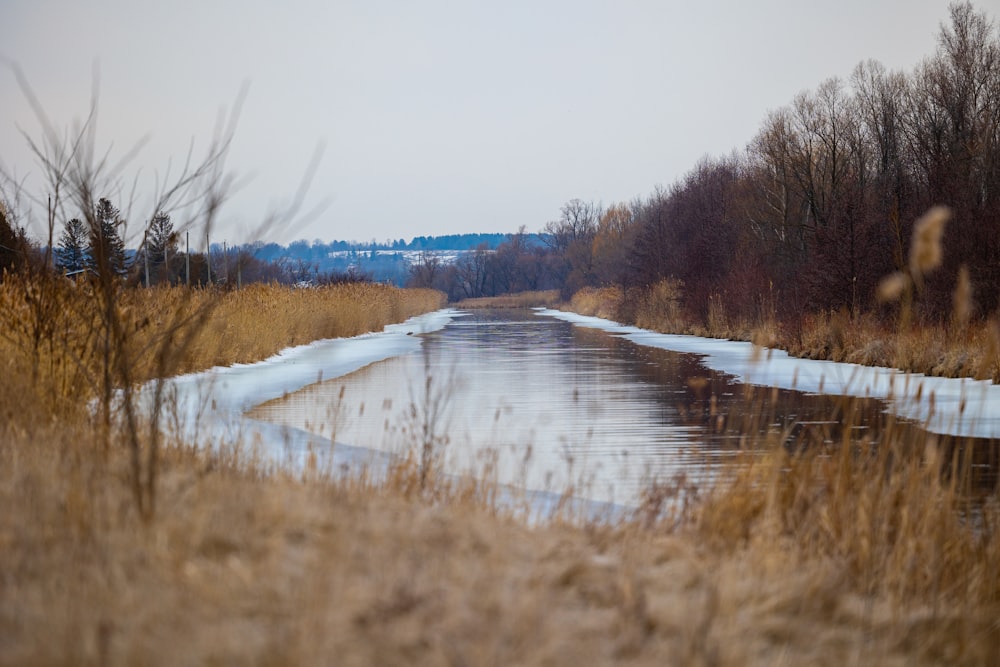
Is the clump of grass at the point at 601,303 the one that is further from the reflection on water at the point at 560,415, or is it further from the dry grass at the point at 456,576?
the dry grass at the point at 456,576

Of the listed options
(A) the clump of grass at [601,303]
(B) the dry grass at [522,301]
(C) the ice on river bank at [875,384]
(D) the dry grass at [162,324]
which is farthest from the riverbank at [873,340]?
(B) the dry grass at [522,301]

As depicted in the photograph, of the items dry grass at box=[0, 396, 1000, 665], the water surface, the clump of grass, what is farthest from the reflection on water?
the clump of grass

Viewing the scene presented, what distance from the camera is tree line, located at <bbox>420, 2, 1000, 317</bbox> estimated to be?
22.4 m

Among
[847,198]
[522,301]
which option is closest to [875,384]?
[847,198]

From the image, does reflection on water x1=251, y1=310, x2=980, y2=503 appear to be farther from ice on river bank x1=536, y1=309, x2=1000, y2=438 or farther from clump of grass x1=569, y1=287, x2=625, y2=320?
clump of grass x1=569, y1=287, x2=625, y2=320

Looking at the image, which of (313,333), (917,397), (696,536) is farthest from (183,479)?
(313,333)

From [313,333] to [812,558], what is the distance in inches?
929

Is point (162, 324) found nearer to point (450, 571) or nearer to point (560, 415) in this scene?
point (560, 415)

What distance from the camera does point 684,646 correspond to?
329cm

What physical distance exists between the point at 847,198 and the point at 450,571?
2192 cm

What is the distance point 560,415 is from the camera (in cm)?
1141

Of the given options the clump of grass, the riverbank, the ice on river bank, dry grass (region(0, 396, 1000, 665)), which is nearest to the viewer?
dry grass (region(0, 396, 1000, 665))

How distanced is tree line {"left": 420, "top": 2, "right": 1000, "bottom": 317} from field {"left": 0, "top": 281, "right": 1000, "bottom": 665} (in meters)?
15.1

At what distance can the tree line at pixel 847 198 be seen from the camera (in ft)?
73.4
